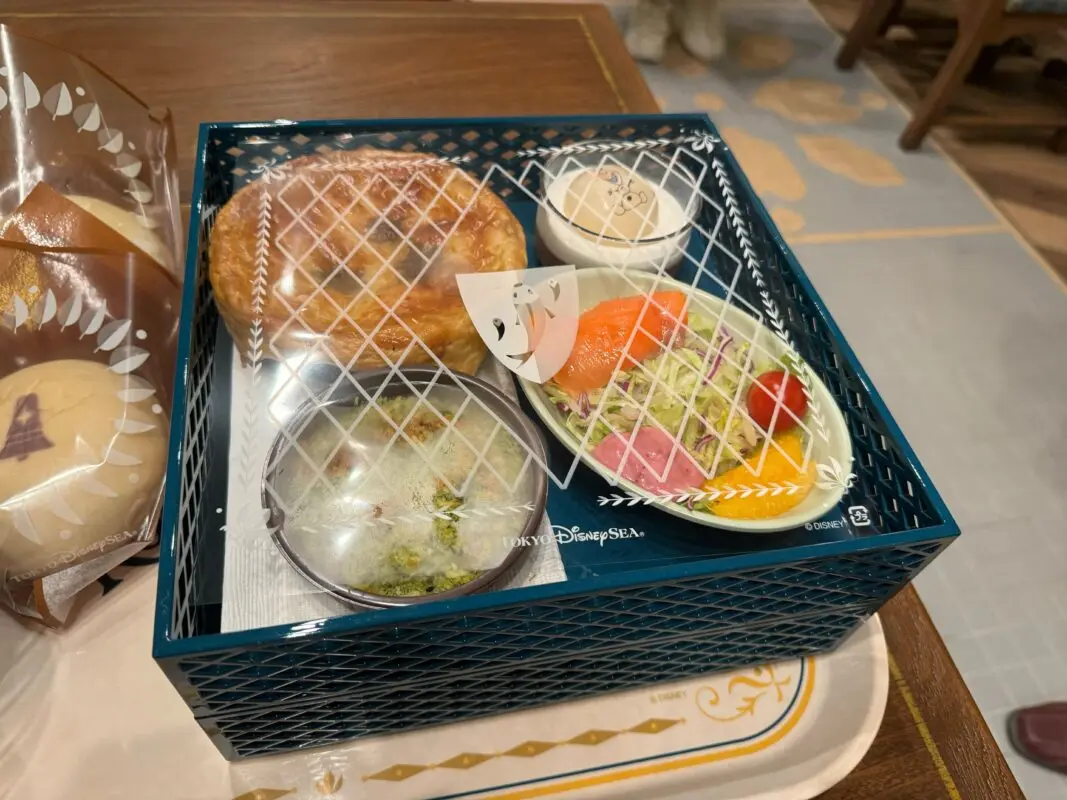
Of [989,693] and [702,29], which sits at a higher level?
[702,29]

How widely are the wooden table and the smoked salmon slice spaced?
2.53ft

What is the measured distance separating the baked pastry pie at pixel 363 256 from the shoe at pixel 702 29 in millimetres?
1883

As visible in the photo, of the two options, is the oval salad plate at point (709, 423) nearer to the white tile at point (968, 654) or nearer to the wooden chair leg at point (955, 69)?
the white tile at point (968, 654)

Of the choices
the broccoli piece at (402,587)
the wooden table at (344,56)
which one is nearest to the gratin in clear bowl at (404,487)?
the broccoli piece at (402,587)

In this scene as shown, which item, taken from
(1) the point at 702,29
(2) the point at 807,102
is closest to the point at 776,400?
(2) the point at 807,102

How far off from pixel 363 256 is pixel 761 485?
547 mm

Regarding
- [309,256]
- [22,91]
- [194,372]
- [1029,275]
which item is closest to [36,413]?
[194,372]

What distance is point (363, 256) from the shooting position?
35.3 inches

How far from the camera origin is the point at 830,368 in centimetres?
89

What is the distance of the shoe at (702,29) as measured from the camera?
2496 mm

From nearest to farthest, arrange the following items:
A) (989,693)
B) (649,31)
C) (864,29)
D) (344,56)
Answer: (989,693)
(344,56)
(649,31)
(864,29)

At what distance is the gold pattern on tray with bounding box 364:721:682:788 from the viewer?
0.79m

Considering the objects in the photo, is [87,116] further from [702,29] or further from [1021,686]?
[702,29]

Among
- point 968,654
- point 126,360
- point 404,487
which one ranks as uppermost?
point 404,487
